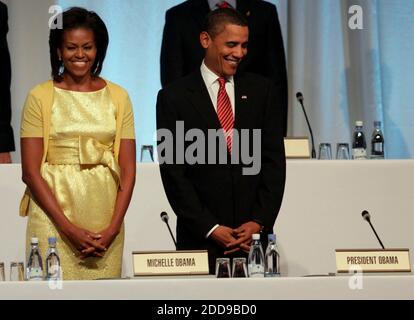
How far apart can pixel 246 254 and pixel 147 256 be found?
521mm

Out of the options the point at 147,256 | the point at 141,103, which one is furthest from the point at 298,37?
the point at 147,256

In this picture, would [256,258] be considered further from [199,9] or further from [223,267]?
[199,9]

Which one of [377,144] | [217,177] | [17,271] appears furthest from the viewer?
[377,144]

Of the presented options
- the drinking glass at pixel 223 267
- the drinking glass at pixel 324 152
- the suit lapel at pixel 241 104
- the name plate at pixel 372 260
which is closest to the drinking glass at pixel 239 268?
the drinking glass at pixel 223 267

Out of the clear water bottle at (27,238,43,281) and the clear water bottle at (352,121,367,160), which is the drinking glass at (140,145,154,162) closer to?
the clear water bottle at (352,121,367,160)

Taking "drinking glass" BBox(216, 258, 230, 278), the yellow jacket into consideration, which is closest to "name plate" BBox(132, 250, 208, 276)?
"drinking glass" BBox(216, 258, 230, 278)

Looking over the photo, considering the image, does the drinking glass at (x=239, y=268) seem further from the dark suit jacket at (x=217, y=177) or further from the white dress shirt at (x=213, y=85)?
the white dress shirt at (x=213, y=85)

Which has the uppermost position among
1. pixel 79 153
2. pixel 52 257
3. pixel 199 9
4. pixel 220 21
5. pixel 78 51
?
pixel 199 9

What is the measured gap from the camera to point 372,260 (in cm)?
404

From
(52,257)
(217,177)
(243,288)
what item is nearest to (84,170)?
(52,257)

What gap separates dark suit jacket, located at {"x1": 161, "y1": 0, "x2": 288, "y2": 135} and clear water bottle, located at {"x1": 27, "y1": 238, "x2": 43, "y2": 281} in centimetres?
178

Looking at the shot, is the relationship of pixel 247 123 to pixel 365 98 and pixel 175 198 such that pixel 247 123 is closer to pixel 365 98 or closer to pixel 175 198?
pixel 175 198

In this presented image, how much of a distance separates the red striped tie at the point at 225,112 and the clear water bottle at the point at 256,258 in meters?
0.42

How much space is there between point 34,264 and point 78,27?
870mm
